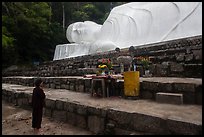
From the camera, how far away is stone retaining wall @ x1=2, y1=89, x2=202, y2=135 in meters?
2.42

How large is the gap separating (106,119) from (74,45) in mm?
10172

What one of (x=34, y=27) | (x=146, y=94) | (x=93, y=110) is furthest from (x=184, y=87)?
(x=34, y=27)

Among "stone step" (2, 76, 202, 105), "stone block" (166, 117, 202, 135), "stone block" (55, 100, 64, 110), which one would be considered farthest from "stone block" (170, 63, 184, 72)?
"stone block" (55, 100, 64, 110)

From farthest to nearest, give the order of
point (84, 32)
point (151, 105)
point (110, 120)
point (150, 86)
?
1. point (84, 32)
2. point (150, 86)
3. point (151, 105)
4. point (110, 120)

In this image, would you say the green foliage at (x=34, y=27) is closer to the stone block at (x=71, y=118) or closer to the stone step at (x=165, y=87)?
the stone step at (x=165, y=87)

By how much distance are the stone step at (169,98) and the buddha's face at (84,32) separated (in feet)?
31.8

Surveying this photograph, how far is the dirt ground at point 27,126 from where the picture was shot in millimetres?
3490

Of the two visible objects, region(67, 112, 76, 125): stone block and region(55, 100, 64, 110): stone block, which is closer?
region(67, 112, 76, 125): stone block

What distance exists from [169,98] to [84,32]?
10.4 metres

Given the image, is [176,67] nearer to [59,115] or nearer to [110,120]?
[110,120]

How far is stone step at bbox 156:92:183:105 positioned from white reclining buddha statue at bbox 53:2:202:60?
4.32 metres

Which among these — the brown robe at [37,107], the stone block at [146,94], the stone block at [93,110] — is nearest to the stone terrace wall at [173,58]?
the stone block at [146,94]

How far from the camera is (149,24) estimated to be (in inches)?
332

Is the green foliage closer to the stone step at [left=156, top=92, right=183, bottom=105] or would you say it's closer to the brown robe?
the brown robe
